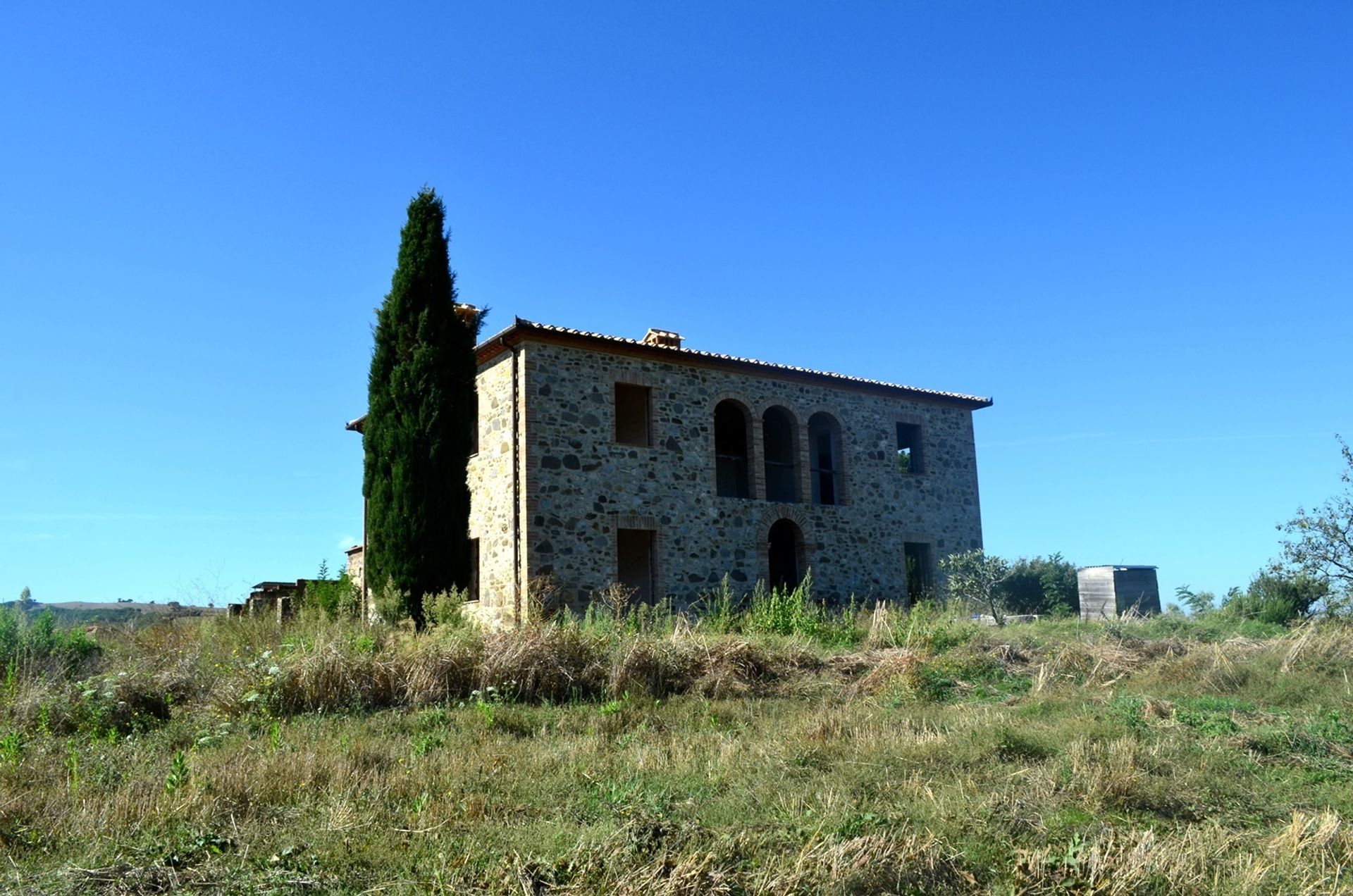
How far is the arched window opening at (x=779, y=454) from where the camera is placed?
65.4 ft

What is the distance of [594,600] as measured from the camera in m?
16.8

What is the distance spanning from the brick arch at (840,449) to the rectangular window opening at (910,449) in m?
1.54

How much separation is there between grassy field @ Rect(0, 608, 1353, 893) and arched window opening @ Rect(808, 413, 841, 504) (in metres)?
8.50

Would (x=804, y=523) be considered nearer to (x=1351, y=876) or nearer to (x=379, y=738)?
(x=379, y=738)

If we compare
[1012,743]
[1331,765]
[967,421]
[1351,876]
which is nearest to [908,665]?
[1012,743]

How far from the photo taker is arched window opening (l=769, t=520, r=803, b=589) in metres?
19.4

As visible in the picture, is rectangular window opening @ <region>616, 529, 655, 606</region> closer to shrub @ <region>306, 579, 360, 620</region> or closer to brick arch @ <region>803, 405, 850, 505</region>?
brick arch @ <region>803, 405, 850, 505</region>

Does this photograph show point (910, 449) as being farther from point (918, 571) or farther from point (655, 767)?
point (655, 767)


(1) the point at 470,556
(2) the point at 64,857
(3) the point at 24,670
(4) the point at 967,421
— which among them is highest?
(4) the point at 967,421

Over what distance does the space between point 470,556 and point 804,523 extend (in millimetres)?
6214

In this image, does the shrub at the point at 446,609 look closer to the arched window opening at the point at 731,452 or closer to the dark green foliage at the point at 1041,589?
the arched window opening at the point at 731,452

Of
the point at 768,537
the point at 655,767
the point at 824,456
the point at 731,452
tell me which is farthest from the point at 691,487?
the point at 655,767

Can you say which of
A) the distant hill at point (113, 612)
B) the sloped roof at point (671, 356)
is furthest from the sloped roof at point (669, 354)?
the distant hill at point (113, 612)

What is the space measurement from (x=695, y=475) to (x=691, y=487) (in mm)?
245
